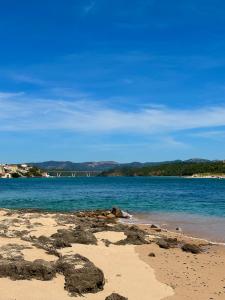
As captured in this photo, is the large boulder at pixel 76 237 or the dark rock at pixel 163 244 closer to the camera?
the large boulder at pixel 76 237

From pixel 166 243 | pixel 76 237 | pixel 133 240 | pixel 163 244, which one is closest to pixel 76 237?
pixel 76 237

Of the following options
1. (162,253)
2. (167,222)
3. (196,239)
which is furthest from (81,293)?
(167,222)

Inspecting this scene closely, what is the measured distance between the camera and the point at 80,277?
1562cm

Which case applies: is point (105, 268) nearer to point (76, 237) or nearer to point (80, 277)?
point (80, 277)

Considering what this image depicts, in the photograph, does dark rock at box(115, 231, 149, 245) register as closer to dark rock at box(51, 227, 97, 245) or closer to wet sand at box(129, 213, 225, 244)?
dark rock at box(51, 227, 97, 245)

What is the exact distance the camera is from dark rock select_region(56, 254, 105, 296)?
50.0ft

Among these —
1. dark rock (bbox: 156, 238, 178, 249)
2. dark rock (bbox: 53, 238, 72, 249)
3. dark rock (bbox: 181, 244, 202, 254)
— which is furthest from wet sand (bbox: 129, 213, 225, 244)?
dark rock (bbox: 53, 238, 72, 249)

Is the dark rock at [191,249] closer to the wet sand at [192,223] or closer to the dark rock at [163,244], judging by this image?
the dark rock at [163,244]

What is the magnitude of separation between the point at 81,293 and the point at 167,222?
27.5 meters

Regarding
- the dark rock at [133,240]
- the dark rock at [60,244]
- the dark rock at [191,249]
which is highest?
the dark rock at [60,244]

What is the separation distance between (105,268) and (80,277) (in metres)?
3.26

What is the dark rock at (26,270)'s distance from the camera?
51.2ft

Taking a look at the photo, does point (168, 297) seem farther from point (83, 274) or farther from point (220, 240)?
point (220, 240)

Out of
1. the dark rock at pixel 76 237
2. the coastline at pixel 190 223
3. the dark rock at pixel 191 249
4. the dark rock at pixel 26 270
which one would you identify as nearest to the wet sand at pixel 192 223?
the coastline at pixel 190 223
